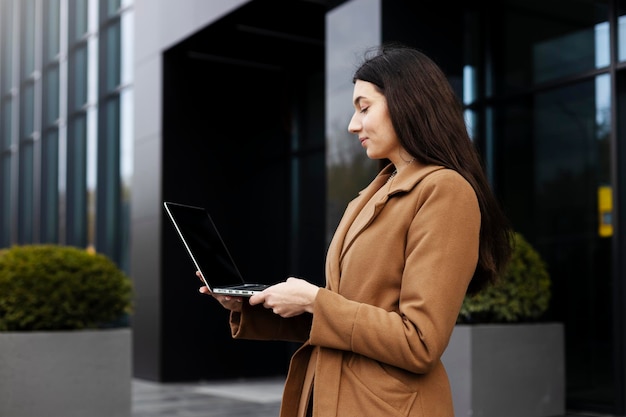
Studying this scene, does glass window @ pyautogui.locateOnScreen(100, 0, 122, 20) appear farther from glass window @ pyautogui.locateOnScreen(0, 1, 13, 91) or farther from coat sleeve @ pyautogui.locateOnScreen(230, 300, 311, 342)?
coat sleeve @ pyautogui.locateOnScreen(230, 300, 311, 342)

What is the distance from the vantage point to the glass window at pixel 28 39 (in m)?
20.3

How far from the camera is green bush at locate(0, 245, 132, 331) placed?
21.9ft

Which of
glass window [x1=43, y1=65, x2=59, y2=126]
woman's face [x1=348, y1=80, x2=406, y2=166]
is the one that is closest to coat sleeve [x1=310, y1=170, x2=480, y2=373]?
woman's face [x1=348, y1=80, x2=406, y2=166]

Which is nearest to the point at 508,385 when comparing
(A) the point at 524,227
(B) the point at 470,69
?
(A) the point at 524,227

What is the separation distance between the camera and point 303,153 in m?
12.6

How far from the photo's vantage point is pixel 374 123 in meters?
2.10

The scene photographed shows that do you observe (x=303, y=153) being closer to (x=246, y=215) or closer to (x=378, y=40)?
(x=246, y=215)

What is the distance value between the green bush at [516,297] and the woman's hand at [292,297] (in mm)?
5055

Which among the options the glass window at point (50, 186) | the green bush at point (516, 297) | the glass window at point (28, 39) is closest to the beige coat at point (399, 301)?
the green bush at point (516, 297)

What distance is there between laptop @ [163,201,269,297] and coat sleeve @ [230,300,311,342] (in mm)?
81

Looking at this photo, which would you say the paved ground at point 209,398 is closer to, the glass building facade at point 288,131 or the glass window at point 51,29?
the glass building facade at point 288,131

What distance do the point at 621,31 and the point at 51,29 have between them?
14.5 metres

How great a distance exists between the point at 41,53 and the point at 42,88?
3.06 ft

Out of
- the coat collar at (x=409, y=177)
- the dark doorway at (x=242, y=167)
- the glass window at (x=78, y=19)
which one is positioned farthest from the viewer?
the glass window at (x=78, y=19)
